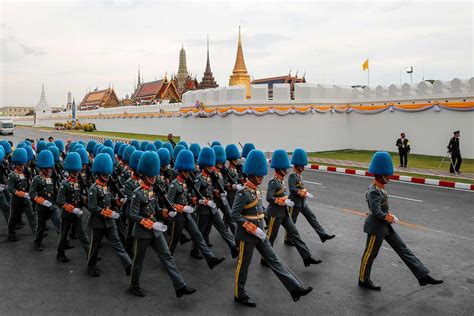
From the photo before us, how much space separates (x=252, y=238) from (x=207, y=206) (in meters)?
1.68

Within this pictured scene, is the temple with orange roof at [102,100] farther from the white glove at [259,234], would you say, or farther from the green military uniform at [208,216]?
the white glove at [259,234]

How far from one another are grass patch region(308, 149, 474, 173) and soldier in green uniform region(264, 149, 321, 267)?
11841 mm

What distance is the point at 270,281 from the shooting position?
5590 mm

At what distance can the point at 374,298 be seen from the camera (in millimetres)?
5023

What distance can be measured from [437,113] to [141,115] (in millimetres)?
30583

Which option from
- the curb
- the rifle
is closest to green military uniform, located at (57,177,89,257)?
the rifle

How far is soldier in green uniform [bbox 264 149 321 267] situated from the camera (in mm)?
5883

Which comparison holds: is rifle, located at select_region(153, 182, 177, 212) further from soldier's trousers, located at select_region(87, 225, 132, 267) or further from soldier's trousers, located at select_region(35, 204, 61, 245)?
soldier's trousers, located at select_region(35, 204, 61, 245)

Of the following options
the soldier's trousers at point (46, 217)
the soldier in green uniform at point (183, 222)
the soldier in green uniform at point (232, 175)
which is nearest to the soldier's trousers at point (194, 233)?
the soldier in green uniform at point (183, 222)

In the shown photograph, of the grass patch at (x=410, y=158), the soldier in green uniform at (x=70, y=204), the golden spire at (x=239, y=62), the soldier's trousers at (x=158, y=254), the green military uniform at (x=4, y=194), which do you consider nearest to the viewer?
the soldier's trousers at (x=158, y=254)

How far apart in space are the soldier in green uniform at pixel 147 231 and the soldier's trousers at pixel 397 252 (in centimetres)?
225

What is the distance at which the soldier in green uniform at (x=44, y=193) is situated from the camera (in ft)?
22.1

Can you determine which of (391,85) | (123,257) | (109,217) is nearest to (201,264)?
(123,257)

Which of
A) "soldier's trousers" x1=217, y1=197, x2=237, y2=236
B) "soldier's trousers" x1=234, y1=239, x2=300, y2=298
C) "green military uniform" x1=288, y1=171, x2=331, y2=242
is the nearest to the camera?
"soldier's trousers" x1=234, y1=239, x2=300, y2=298
